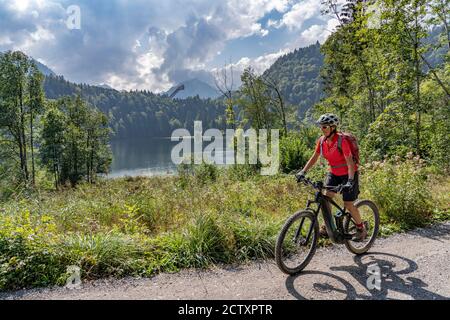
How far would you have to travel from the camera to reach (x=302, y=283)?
3857 mm

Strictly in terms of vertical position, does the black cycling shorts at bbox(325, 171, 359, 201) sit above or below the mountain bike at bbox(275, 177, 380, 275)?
above

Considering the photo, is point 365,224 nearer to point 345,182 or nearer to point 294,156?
point 345,182

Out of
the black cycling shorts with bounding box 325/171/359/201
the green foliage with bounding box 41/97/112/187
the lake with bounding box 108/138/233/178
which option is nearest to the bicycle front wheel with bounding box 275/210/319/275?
the black cycling shorts with bounding box 325/171/359/201

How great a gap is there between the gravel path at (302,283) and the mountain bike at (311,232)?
187mm

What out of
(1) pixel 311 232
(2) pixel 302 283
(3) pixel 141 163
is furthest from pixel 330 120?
(3) pixel 141 163

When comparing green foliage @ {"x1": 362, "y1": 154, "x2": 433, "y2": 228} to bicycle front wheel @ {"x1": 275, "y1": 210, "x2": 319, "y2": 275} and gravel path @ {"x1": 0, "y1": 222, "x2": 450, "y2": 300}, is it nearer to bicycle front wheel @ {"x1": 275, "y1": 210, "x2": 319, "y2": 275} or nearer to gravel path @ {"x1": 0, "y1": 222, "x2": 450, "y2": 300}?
gravel path @ {"x1": 0, "y1": 222, "x2": 450, "y2": 300}

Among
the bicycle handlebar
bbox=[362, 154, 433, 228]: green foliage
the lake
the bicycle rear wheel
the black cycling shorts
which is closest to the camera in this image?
the bicycle handlebar

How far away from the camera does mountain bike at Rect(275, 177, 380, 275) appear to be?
13.2 ft

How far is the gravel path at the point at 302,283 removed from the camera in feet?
11.9

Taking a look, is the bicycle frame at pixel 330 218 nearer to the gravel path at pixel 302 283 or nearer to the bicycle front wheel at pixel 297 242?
the bicycle front wheel at pixel 297 242
